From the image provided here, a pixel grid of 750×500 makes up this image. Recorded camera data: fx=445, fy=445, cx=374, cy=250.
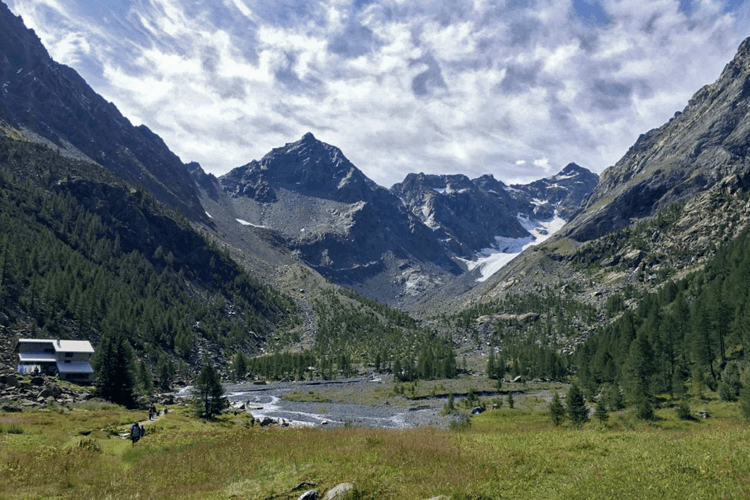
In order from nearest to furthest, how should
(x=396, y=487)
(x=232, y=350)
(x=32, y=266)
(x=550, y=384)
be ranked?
1. (x=396, y=487)
2. (x=550, y=384)
3. (x=32, y=266)
4. (x=232, y=350)

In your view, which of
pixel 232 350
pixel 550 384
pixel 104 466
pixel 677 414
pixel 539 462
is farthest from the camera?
pixel 232 350

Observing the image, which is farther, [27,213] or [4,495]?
[27,213]

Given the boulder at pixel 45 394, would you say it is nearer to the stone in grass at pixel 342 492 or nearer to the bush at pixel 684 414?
the stone in grass at pixel 342 492

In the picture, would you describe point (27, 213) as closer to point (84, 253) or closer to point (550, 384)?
point (84, 253)

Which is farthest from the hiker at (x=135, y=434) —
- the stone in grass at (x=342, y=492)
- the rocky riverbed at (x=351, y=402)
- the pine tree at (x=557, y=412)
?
the pine tree at (x=557, y=412)

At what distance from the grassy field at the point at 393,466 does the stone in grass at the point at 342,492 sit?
1.36 feet

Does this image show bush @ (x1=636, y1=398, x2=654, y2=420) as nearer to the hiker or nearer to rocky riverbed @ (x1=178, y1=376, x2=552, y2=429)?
rocky riverbed @ (x1=178, y1=376, x2=552, y2=429)

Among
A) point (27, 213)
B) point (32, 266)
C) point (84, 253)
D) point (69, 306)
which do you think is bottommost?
point (69, 306)

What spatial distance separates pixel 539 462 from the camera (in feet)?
60.3

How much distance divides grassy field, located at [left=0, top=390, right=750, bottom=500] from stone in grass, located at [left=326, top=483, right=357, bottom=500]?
1.36 ft

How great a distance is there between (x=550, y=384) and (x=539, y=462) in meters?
104

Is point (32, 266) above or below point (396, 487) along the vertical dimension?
above

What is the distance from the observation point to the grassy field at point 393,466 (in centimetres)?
1584

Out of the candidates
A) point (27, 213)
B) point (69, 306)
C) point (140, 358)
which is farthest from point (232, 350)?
point (27, 213)
